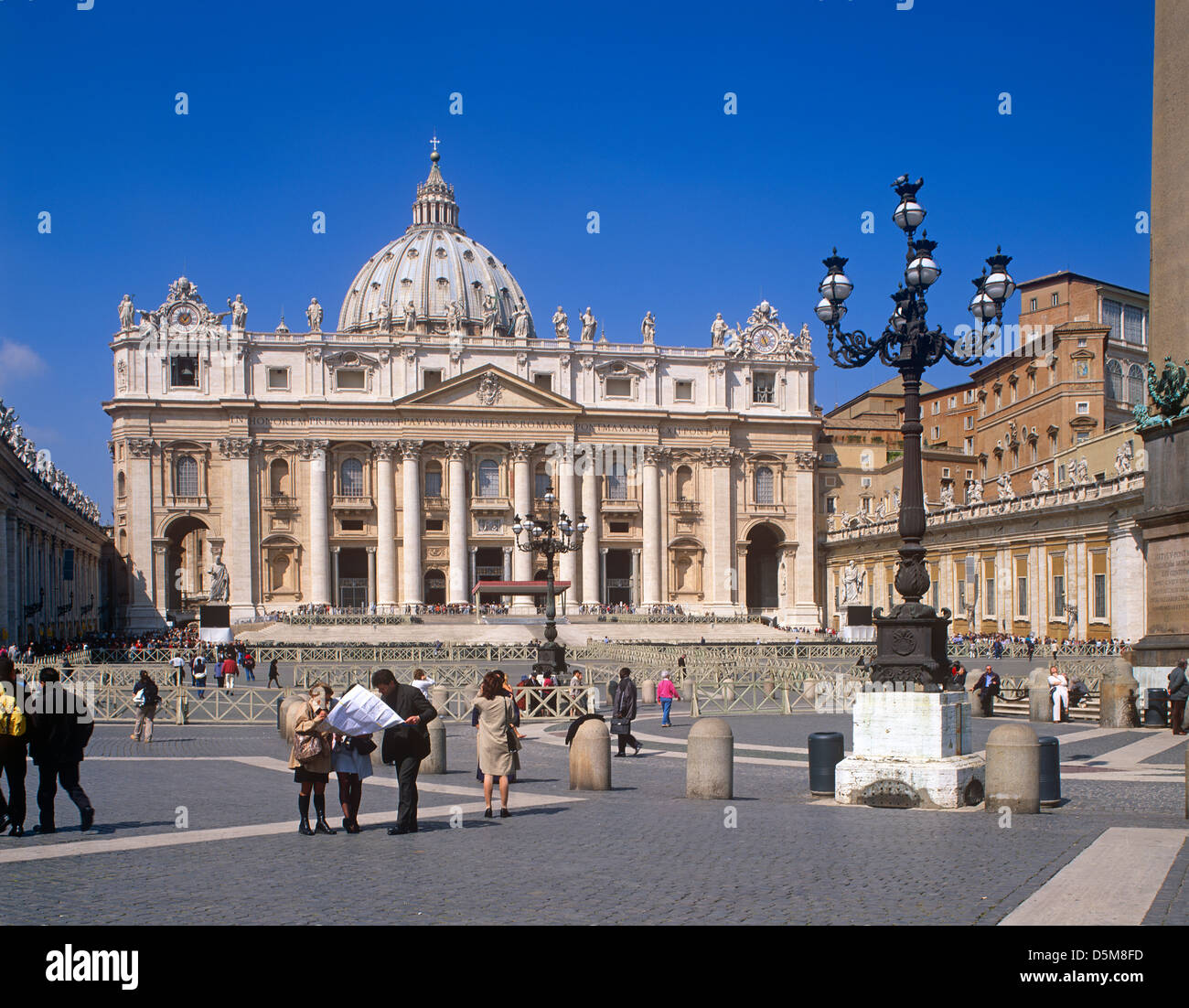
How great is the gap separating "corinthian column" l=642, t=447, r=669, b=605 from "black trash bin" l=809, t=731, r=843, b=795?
69729mm

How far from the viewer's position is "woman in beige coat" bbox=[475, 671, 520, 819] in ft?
38.5

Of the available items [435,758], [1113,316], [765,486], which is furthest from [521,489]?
[435,758]

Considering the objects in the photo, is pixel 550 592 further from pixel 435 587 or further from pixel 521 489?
pixel 435 587

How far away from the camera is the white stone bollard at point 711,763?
13.0 meters

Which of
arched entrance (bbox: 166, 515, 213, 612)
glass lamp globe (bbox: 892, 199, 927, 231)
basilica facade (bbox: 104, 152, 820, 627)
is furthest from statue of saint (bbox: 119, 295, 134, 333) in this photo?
glass lamp globe (bbox: 892, 199, 927, 231)

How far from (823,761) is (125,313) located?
75.1m

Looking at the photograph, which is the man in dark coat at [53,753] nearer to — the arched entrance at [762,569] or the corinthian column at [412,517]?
the corinthian column at [412,517]

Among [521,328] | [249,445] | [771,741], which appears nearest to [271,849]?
[771,741]

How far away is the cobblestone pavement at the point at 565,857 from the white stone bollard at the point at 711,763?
0.71ft

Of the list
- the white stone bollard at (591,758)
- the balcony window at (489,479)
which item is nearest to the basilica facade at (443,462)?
the balcony window at (489,479)

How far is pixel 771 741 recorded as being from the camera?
2031cm

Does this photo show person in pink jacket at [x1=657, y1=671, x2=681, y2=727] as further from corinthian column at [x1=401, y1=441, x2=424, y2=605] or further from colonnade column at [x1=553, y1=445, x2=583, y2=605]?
corinthian column at [x1=401, y1=441, x2=424, y2=605]
